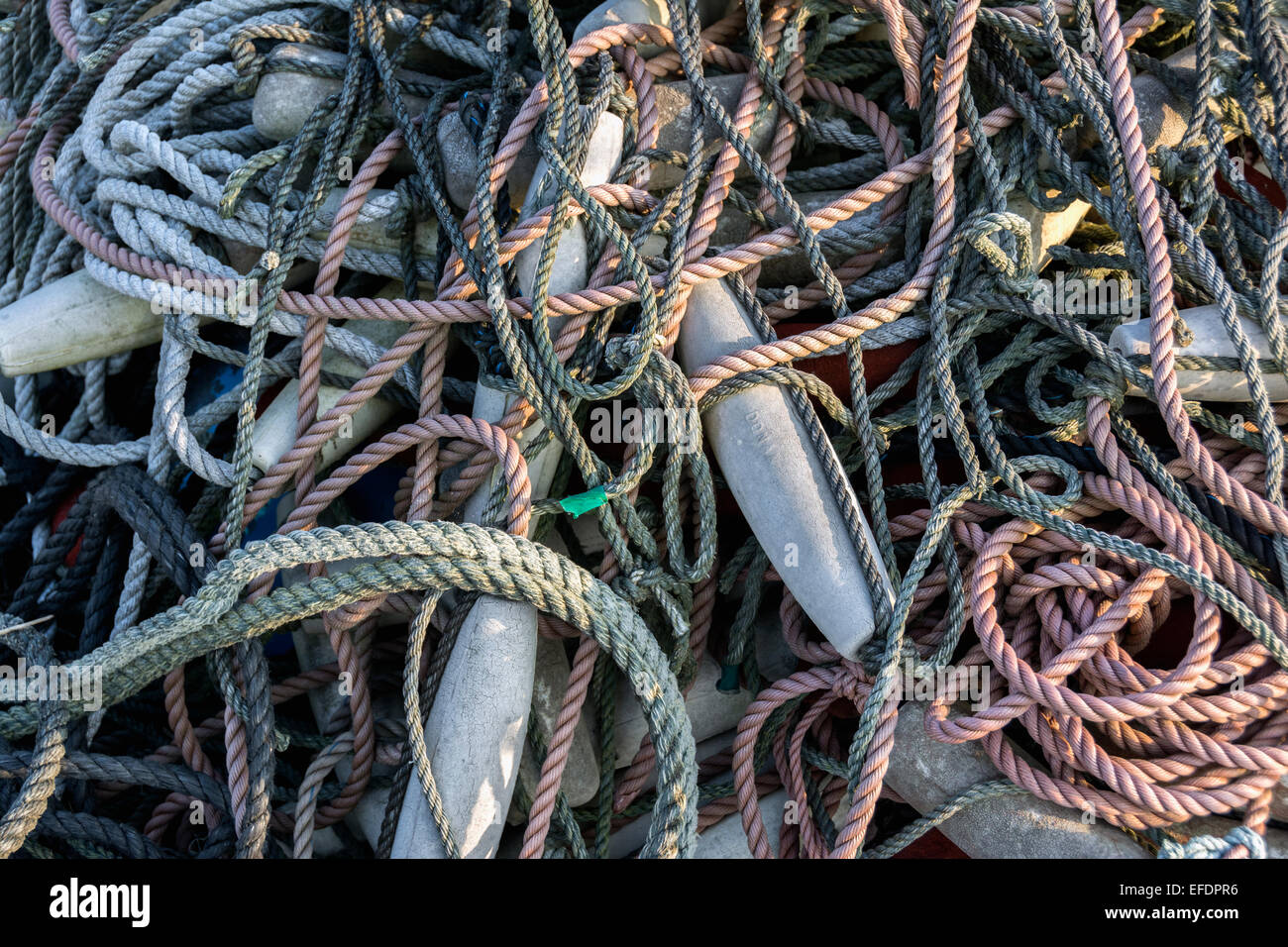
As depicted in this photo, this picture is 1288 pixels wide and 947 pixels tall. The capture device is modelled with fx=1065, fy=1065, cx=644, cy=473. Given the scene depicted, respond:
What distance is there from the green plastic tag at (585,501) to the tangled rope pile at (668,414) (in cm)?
3

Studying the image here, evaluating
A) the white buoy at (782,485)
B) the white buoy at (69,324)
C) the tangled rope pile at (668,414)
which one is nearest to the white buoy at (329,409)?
the tangled rope pile at (668,414)

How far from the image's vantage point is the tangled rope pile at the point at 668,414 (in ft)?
5.26

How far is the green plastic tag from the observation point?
167 centimetres

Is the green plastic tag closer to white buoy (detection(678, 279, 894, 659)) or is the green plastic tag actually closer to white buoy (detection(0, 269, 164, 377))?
white buoy (detection(678, 279, 894, 659))

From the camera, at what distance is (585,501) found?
1.67 m

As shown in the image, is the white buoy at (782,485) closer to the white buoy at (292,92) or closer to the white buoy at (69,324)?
the white buoy at (292,92)

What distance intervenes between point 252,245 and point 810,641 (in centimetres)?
119

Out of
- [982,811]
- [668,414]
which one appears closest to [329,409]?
[668,414]

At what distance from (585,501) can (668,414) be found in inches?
7.5

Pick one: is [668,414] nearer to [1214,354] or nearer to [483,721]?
[483,721]

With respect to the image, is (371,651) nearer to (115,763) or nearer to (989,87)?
(115,763)

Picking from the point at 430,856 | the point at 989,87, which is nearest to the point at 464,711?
the point at 430,856

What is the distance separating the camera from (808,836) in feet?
5.83

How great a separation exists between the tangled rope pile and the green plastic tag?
0.03 meters
